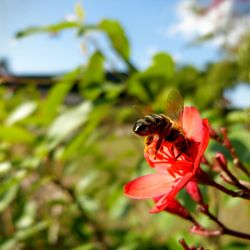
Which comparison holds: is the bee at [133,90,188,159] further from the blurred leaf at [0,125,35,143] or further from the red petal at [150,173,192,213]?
the blurred leaf at [0,125,35,143]

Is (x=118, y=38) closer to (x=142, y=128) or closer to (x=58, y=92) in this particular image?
(x=58, y=92)

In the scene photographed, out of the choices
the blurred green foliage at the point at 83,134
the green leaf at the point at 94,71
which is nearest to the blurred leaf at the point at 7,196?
the blurred green foliage at the point at 83,134

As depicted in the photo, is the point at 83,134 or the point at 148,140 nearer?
the point at 148,140

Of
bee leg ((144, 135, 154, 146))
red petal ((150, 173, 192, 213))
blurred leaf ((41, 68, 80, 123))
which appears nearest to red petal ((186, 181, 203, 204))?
bee leg ((144, 135, 154, 146))

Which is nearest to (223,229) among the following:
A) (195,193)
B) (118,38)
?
(195,193)

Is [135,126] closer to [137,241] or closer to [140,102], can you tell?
[140,102]

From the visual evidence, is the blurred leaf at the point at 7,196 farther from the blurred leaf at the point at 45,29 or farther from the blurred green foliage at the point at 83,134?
the blurred leaf at the point at 45,29
